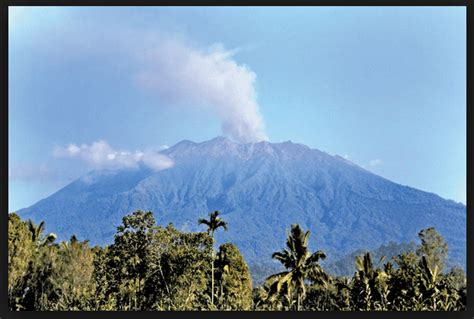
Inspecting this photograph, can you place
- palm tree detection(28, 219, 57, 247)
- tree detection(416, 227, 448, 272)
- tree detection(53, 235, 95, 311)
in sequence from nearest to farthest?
tree detection(53, 235, 95, 311) → palm tree detection(28, 219, 57, 247) → tree detection(416, 227, 448, 272)

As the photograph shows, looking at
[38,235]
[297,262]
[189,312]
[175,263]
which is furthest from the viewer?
[38,235]

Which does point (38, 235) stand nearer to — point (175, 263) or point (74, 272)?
point (74, 272)

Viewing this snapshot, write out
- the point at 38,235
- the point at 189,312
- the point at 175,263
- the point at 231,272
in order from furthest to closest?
the point at 231,272, the point at 38,235, the point at 175,263, the point at 189,312

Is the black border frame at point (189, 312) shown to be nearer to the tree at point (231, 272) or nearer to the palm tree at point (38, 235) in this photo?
the palm tree at point (38, 235)

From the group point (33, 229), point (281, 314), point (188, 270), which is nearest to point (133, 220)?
point (188, 270)

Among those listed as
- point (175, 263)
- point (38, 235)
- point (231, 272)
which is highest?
point (38, 235)

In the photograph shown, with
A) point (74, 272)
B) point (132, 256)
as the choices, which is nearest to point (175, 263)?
point (132, 256)

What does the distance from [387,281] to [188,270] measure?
892cm

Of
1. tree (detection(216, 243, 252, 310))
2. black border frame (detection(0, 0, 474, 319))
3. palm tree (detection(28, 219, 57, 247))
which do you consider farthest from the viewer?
tree (detection(216, 243, 252, 310))

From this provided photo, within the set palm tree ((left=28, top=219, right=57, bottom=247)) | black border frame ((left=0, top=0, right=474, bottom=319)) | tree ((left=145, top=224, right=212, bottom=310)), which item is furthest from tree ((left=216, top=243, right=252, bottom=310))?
black border frame ((left=0, top=0, right=474, bottom=319))

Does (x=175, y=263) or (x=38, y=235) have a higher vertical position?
(x=38, y=235)

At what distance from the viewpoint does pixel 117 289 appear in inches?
784

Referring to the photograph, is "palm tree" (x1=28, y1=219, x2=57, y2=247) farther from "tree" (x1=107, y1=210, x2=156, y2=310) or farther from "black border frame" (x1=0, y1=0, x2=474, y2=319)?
"black border frame" (x1=0, y1=0, x2=474, y2=319)

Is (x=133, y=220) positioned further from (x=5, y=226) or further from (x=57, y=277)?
(x=5, y=226)
